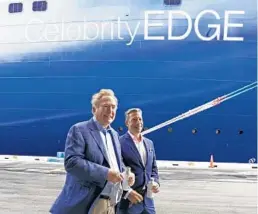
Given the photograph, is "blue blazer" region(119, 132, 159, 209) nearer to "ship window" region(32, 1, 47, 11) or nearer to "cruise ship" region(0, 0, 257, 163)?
"cruise ship" region(0, 0, 257, 163)

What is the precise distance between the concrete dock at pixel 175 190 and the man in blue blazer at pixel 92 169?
410 centimetres

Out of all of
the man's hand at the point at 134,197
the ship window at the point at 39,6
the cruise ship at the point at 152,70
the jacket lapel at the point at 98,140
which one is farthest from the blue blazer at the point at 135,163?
the ship window at the point at 39,6

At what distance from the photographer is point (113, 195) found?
335 cm

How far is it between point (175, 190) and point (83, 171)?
21.7 ft

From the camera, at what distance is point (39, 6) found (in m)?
14.8

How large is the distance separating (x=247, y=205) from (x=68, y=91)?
7233 millimetres

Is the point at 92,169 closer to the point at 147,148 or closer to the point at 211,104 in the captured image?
the point at 147,148

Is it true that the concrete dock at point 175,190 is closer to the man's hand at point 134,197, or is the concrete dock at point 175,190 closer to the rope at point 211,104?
the rope at point 211,104

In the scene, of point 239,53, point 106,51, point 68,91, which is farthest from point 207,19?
point 68,91

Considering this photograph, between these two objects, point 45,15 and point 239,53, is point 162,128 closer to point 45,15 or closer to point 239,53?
point 239,53

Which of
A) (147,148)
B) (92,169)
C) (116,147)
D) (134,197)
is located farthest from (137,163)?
(92,169)

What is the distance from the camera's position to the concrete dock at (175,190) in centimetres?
770

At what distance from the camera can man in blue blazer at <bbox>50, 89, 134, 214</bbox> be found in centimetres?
321

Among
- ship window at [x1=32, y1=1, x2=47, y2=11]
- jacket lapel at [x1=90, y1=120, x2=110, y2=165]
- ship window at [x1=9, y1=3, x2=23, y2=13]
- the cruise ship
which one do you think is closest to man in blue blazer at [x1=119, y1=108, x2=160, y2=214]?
jacket lapel at [x1=90, y1=120, x2=110, y2=165]
